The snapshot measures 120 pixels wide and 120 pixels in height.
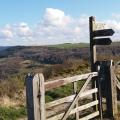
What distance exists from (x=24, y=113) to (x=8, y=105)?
871 millimetres

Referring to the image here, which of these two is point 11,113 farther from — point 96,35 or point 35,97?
point 35,97

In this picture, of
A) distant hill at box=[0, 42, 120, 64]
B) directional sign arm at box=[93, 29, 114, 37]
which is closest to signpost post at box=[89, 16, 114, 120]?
directional sign arm at box=[93, 29, 114, 37]

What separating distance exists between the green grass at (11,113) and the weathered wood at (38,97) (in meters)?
3.55

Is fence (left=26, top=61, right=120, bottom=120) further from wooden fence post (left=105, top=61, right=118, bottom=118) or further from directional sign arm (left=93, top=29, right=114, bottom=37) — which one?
directional sign arm (left=93, top=29, right=114, bottom=37)

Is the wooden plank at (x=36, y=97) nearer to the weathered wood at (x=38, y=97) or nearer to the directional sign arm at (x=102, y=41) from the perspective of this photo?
the weathered wood at (x=38, y=97)

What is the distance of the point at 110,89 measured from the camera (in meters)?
10.7

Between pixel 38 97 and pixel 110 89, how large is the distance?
339 cm

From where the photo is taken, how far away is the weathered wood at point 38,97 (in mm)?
7730

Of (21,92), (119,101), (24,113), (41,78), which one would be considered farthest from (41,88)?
(21,92)

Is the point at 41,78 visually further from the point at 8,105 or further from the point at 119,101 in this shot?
the point at 119,101

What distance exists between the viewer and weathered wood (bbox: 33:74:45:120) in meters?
7.73

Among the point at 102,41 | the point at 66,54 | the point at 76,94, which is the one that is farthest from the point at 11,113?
the point at 66,54

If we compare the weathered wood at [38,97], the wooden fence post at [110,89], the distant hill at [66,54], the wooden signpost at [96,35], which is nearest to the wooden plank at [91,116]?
the wooden fence post at [110,89]

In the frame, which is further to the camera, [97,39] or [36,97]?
[97,39]
